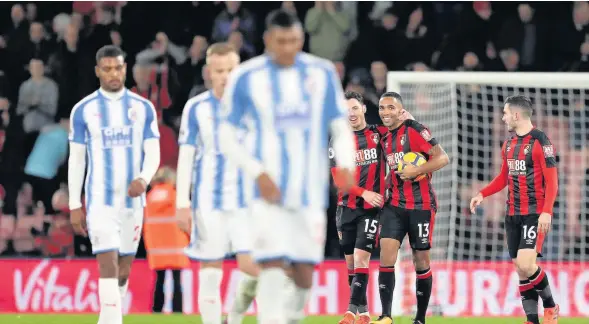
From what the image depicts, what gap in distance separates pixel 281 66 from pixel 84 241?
8112 millimetres

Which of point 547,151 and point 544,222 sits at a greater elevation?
point 547,151

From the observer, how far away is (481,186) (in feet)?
44.2

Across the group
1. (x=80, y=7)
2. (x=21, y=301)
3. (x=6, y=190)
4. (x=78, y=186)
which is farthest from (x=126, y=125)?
(x=80, y=7)

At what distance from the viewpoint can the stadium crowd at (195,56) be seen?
13.8 meters

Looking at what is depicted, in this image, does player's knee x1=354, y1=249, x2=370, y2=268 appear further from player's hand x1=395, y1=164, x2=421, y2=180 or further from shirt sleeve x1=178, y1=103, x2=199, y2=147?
shirt sleeve x1=178, y1=103, x2=199, y2=147

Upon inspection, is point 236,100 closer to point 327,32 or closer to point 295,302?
point 295,302

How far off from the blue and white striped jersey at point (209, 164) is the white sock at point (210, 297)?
1.39 ft

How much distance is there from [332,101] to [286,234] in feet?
2.47

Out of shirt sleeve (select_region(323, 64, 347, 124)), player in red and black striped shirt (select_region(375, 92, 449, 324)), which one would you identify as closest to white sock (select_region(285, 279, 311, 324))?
shirt sleeve (select_region(323, 64, 347, 124))

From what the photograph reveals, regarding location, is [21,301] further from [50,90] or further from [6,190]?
[50,90]

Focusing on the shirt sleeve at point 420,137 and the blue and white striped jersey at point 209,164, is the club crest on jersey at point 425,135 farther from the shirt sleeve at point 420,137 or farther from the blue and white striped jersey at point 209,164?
the blue and white striped jersey at point 209,164

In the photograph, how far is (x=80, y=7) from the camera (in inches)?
594

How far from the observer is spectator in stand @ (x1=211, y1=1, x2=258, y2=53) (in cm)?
1457

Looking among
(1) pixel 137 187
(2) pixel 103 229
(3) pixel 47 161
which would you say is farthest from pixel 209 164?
(3) pixel 47 161
